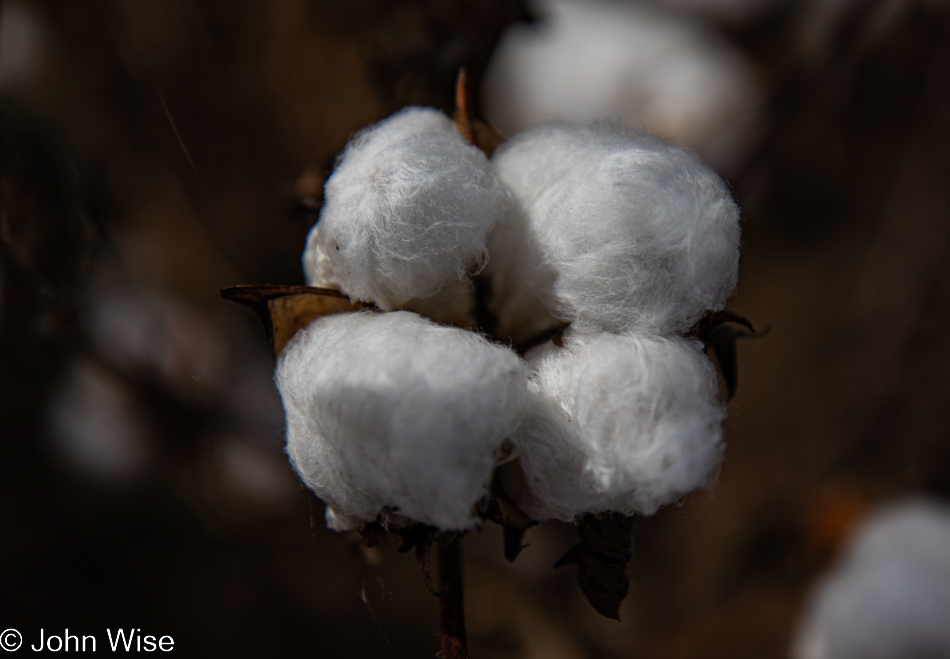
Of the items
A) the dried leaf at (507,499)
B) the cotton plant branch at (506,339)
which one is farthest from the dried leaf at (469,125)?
the dried leaf at (507,499)

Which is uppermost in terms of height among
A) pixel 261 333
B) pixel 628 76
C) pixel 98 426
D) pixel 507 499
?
pixel 628 76

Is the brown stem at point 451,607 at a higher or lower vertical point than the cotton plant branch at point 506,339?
lower

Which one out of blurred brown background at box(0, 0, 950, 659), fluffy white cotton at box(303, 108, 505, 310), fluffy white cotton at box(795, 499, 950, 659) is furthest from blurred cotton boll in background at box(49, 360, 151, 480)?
fluffy white cotton at box(795, 499, 950, 659)

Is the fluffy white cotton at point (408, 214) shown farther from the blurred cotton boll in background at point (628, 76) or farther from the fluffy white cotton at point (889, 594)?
the fluffy white cotton at point (889, 594)

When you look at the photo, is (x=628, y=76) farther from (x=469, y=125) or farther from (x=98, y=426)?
(x=98, y=426)

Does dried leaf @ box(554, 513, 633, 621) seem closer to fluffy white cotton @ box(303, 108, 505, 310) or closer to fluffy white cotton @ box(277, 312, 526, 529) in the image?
fluffy white cotton @ box(277, 312, 526, 529)

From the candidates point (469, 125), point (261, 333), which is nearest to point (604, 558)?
point (469, 125)
